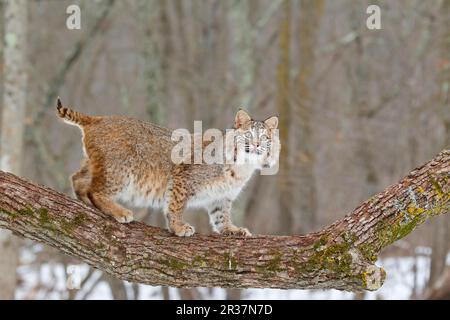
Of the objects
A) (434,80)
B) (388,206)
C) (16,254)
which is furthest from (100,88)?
(388,206)

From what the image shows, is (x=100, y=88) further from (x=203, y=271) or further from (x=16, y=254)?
(x=203, y=271)

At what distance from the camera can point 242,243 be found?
5441 millimetres

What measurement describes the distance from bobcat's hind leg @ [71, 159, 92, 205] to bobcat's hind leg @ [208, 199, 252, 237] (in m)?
1.18

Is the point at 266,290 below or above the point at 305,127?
below

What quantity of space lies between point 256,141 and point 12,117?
4.43 m

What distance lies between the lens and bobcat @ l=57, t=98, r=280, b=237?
5.98 meters

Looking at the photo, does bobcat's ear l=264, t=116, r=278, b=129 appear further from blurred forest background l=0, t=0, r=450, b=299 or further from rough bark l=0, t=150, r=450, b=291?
blurred forest background l=0, t=0, r=450, b=299

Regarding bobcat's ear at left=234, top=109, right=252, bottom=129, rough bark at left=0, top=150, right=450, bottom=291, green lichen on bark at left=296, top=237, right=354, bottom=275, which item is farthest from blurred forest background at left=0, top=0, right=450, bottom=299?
green lichen on bark at left=296, top=237, right=354, bottom=275

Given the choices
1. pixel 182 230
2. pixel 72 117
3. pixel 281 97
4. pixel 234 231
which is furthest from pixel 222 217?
pixel 281 97

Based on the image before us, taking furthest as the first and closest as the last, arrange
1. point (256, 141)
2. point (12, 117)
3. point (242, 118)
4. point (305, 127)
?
1. point (305, 127)
2. point (12, 117)
3. point (242, 118)
4. point (256, 141)

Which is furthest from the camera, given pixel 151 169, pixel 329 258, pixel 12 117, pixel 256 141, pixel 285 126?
pixel 285 126

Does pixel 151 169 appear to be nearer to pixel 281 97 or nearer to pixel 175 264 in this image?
pixel 175 264
